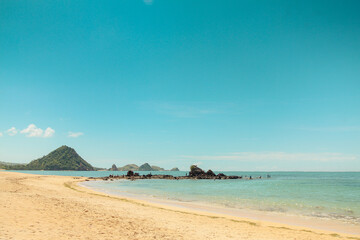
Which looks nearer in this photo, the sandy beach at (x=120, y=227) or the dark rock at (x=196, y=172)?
the sandy beach at (x=120, y=227)

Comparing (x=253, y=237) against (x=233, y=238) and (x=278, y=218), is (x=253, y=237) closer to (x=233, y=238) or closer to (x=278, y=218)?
(x=233, y=238)

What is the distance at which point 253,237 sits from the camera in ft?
40.8

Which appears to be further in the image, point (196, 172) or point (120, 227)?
point (196, 172)

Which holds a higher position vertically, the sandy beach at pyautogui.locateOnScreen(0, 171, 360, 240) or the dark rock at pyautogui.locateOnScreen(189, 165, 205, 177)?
the sandy beach at pyautogui.locateOnScreen(0, 171, 360, 240)

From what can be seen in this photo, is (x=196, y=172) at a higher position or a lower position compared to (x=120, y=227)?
lower

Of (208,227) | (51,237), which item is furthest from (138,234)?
(208,227)

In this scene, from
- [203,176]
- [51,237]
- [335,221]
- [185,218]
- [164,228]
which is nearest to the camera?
[51,237]

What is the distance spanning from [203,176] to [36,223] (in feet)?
341

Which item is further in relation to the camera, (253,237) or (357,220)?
(357,220)

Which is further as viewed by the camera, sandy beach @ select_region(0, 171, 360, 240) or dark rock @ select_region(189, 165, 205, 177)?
dark rock @ select_region(189, 165, 205, 177)

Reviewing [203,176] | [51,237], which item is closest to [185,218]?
[51,237]

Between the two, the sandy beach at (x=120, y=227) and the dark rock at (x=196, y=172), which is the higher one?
the sandy beach at (x=120, y=227)

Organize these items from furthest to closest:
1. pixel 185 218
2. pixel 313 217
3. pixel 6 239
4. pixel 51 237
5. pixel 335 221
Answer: pixel 313 217
pixel 335 221
pixel 185 218
pixel 51 237
pixel 6 239

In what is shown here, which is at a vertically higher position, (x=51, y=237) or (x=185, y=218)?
(x=51, y=237)
